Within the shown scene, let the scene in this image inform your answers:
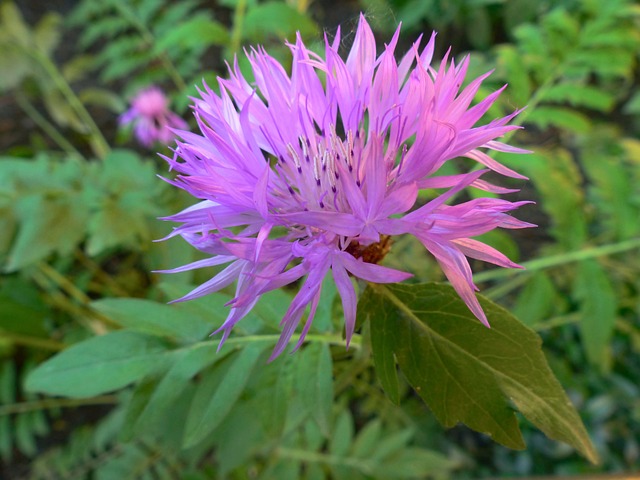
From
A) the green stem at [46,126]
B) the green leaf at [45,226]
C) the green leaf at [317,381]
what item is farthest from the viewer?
the green stem at [46,126]

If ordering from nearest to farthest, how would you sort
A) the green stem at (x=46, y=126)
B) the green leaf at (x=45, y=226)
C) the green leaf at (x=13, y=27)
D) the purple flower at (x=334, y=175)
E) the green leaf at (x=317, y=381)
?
the purple flower at (x=334, y=175) → the green leaf at (x=317, y=381) → the green leaf at (x=45, y=226) → the green leaf at (x=13, y=27) → the green stem at (x=46, y=126)

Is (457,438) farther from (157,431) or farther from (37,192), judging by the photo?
(37,192)

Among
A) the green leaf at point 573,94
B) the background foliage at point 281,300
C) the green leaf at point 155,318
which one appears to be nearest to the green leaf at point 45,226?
the background foliage at point 281,300

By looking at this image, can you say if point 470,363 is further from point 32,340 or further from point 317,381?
point 32,340

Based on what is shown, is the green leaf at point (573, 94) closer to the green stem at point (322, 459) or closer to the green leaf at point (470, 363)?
the green leaf at point (470, 363)

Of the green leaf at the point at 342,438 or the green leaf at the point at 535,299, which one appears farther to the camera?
the green leaf at the point at 342,438

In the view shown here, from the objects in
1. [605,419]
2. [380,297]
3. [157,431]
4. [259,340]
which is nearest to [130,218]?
[157,431]

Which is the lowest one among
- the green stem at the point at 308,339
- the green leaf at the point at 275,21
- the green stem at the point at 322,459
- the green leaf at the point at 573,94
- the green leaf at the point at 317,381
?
the green stem at the point at 322,459
